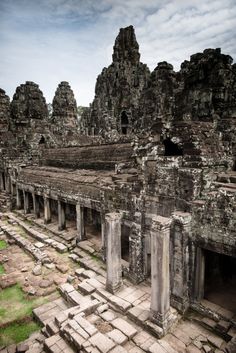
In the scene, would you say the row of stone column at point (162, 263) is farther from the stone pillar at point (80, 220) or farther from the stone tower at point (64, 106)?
the stone tower at point (64, 106)

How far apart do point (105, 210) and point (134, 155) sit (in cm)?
304

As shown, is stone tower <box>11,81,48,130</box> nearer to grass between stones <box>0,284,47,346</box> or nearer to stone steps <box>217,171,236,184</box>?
grass between stones <box>0,284,47,346</box>

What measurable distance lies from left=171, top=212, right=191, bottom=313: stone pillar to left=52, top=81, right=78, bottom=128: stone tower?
115 feet

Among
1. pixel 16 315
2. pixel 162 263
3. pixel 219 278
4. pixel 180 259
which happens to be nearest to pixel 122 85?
pixel 219 278

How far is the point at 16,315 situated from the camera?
846 cm

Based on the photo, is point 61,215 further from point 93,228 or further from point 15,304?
point 15,304

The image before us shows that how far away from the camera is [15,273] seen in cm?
1122

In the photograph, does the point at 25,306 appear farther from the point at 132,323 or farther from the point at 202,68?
the point at 202,68

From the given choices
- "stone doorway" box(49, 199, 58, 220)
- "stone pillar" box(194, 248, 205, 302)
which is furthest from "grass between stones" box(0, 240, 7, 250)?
"stone pillar" box(194, 248, 205, 302)

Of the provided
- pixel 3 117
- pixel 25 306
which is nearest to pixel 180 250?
pixel 25 306

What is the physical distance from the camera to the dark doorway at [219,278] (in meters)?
8.13

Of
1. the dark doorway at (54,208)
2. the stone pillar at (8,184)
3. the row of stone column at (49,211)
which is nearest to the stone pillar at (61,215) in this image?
the row of stone column at (49,211)

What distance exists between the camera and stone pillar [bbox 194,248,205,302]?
740 centimetres

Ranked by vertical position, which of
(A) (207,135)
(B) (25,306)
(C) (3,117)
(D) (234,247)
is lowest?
(B) (25,306)
